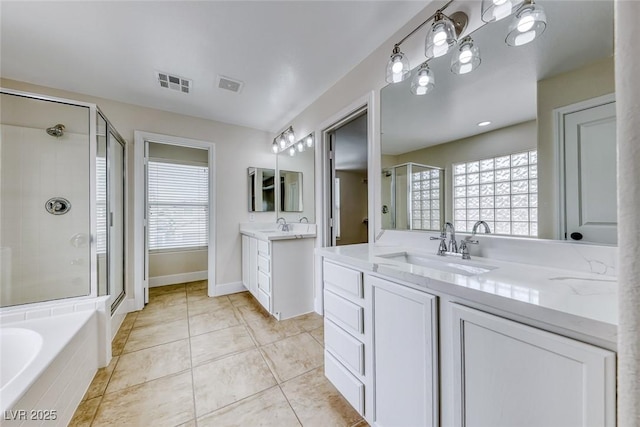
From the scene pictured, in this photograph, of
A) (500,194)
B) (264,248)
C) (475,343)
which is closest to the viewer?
(475,343)

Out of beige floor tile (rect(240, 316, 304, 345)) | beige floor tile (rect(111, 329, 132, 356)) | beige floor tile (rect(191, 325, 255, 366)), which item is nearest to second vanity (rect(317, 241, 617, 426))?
beige floor tile (rect(240, 316, 304, 345))

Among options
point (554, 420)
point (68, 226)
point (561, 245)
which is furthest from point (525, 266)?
point (68, 226)

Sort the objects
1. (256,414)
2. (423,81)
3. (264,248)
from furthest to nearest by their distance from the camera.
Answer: (264,248)
(423,81)
(256,414)

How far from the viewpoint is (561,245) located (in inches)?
37.9

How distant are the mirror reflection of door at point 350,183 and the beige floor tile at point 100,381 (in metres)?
1.99

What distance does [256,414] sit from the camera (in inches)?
49.9

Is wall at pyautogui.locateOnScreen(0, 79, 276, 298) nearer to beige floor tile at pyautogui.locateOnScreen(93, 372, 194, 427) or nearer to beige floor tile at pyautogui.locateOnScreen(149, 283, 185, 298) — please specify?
beige floor tile at pyautogui.locateOnScreen(149, 283, 185, 298)

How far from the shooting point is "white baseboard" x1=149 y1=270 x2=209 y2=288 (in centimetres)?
353

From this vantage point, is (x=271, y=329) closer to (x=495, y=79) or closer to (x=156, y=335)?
(x=156, y=335)

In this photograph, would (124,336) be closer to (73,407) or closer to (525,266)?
(73,407)

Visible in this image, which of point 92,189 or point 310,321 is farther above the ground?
point 92,189

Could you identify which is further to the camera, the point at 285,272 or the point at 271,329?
the point at 285,272

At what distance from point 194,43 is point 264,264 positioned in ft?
6.59

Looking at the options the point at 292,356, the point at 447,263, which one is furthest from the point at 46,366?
the point at 447,263
